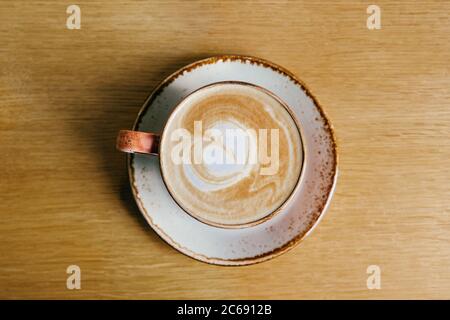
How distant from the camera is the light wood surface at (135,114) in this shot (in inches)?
29.3

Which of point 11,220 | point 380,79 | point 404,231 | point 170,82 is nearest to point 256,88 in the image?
point 170,82

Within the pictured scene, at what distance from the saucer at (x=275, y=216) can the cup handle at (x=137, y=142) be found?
0.22 feet

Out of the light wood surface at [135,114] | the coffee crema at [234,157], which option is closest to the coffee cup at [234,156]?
the coffee crema at [234,157]

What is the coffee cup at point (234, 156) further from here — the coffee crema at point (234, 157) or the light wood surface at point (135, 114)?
the light wood surface at point (135, 114)

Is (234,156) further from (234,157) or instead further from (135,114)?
(135,114)

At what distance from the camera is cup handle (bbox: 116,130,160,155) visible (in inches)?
23.5

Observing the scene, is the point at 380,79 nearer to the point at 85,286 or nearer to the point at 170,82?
the point at 170,82

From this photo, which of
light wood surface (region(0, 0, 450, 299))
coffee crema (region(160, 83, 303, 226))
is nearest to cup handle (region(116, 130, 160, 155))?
coffee crema (region(160, 83, 303, 226))

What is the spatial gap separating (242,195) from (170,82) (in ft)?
0.71

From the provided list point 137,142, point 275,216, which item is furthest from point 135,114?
point 275,216

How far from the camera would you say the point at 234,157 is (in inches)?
25.1

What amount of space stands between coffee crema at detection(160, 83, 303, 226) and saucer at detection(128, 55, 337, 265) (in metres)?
0.04

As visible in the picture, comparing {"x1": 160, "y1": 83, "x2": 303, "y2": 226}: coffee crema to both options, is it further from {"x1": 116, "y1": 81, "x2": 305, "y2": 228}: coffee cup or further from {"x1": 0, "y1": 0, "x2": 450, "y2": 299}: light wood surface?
{"x1": 0, "y1": 0, "x2": 450, "y2": 299}: light wood surface
